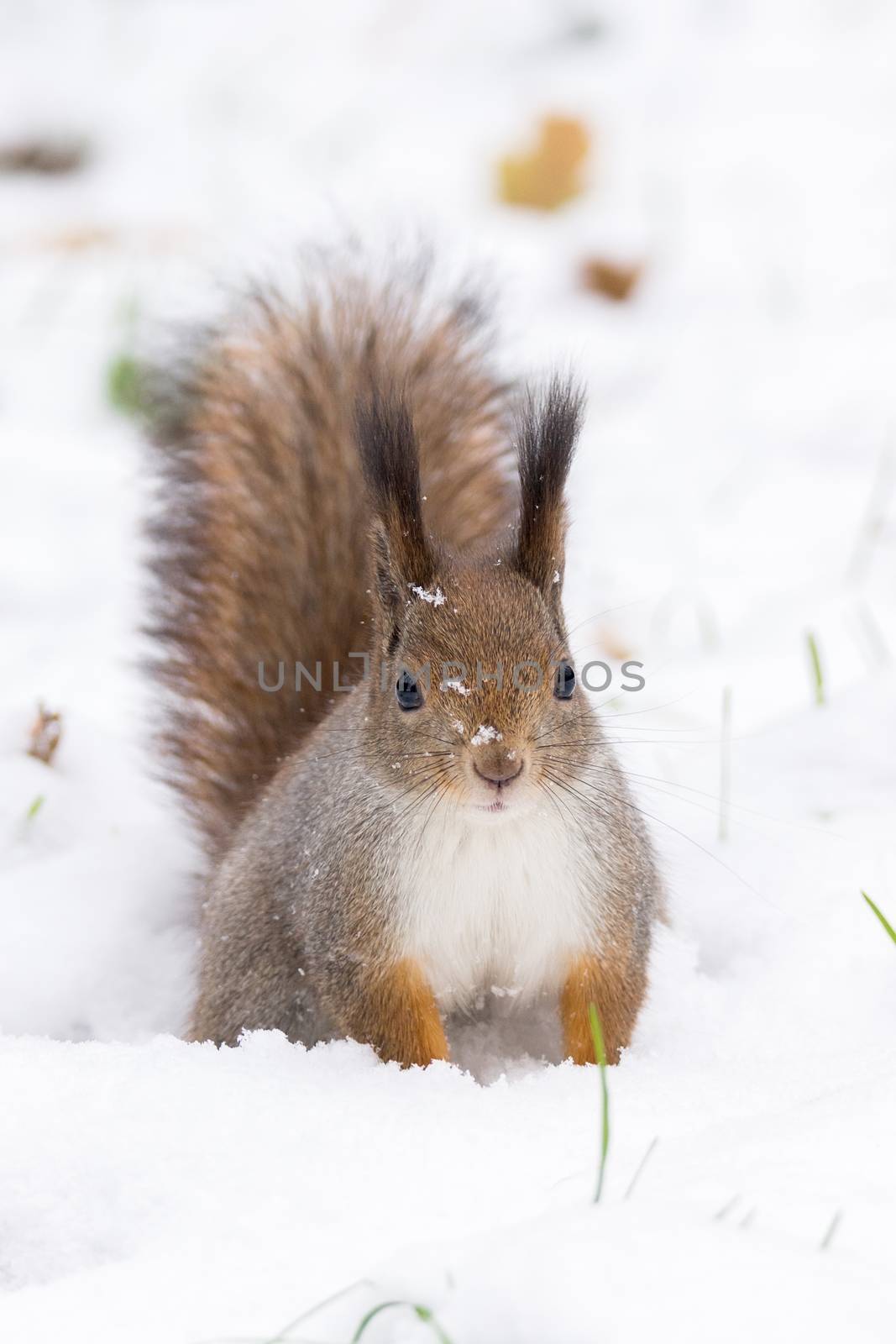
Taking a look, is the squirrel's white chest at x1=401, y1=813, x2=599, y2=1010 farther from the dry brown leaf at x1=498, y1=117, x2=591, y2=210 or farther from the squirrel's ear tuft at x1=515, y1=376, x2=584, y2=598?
the dry brown leaf at x1=498, y1=117, x2=591, y2=210

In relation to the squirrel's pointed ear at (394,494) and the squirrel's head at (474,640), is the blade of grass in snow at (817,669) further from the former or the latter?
the squirrel's pointed ear at (394,494)

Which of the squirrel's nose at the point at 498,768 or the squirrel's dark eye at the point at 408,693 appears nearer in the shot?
the squirrel's nose at the point at 498,768

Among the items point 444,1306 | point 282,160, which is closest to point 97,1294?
point 444,1306

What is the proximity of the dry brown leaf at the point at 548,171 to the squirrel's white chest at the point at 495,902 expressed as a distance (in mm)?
4257

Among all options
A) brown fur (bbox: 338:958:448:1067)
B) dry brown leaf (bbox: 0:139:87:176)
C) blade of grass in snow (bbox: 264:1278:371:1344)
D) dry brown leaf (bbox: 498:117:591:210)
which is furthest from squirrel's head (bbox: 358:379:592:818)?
dry brown leaf (bbox: 0:139:87:176)

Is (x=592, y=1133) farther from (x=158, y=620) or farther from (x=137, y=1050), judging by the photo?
(x=158, y=620)

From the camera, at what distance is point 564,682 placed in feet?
5.36

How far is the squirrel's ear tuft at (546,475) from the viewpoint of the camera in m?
1.59

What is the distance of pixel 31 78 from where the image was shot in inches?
230

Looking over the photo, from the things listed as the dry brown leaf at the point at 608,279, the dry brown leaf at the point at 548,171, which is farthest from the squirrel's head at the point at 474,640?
the dry brown leaf at the point at 548,171

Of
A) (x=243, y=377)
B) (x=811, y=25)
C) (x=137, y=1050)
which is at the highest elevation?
(x=811, y=25)

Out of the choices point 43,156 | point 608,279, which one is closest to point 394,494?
point 608,279

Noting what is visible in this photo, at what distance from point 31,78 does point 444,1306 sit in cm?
578

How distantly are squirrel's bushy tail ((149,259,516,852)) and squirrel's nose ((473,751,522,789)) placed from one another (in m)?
0.61
